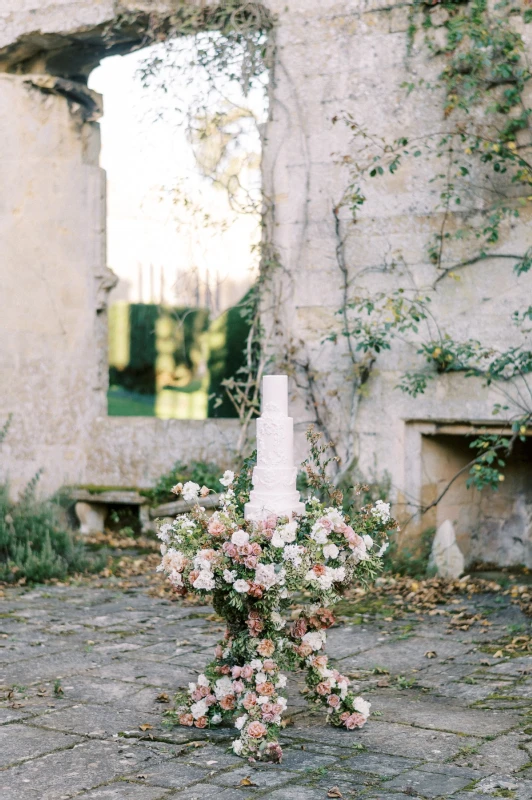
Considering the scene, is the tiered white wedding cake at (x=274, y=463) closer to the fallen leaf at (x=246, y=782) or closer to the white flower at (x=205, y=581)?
the white flower at (x=205, y=581)

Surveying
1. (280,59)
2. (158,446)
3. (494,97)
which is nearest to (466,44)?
(494,97)

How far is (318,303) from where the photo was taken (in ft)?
23.3

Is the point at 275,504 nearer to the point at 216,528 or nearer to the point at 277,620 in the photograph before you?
the point at 216,528

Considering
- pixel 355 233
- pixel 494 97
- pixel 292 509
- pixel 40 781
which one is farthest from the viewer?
pixel 355 233

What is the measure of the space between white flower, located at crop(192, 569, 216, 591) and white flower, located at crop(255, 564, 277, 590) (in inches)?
6.6

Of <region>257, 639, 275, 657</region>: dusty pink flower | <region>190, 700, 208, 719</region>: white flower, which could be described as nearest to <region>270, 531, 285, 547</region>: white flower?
<region>257, 639, 275, 657</region>: dusty pink flower

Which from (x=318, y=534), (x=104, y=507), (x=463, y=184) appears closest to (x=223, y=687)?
(x=318, y=534)

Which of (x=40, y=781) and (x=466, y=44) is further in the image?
(x=466, y=44)

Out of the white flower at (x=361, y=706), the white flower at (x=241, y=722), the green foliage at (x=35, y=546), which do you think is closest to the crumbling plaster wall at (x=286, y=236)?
the green foliage at (x=35, y=546)

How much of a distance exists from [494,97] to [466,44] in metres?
0.40

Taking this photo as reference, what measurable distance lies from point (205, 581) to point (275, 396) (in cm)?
83

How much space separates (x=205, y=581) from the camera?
3539mm

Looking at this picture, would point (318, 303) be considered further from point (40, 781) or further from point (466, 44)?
point (40, 781)

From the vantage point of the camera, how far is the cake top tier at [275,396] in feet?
13.0
